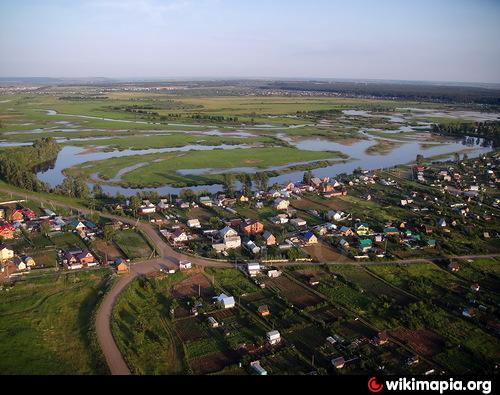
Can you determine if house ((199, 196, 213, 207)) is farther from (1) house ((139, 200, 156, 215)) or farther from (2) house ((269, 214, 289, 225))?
(2) house ((269, 214, 289, 225))

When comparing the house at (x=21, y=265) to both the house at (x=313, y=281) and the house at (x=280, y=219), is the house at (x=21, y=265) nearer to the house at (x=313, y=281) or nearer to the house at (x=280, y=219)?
the house at (x=313, y=281)

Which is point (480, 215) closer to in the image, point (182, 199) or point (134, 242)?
point (182, 199)

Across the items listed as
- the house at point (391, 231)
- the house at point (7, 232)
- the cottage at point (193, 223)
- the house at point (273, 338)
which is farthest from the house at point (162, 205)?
the house at point (273, 338)

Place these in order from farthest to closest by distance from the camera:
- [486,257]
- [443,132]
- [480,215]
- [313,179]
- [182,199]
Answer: [443,132]
[313,179]
[182,199]
[480,215]
[486,257]

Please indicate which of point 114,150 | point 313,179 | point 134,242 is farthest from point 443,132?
point 134,242

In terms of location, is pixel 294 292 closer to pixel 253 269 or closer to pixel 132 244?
pixel 253 269

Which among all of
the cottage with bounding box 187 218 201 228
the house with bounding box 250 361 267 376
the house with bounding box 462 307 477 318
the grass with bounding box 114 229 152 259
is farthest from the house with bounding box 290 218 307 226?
the house with bounding box 250 361 267 376
